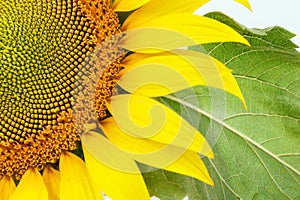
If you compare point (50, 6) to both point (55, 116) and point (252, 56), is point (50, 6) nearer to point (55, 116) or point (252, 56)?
point (55, 116)

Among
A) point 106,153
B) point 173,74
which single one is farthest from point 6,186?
point 173,74

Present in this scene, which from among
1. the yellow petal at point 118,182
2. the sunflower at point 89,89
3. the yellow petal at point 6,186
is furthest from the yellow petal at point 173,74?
the yellow petal at point 6,186

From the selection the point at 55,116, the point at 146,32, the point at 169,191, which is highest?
the point at 146,32

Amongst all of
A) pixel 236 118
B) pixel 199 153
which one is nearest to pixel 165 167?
pixel 199 153

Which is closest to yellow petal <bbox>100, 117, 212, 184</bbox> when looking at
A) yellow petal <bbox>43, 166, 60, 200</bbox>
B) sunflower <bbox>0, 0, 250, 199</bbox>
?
sunflower <bbox>0, 0, 250, 199</bbox>

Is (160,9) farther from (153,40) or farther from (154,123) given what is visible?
(154,123)

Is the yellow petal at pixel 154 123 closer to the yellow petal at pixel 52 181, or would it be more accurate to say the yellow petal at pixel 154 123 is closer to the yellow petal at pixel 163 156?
the yellow petal at pixel 163 156
